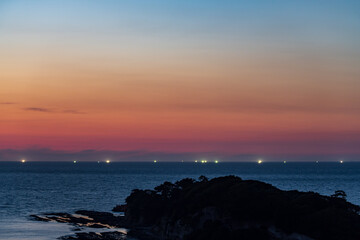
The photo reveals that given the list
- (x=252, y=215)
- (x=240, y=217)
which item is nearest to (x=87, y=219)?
(x=240, y=217)

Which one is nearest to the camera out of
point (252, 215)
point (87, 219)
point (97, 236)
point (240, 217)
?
point (252, 215)

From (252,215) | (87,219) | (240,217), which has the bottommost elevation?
(87,219)

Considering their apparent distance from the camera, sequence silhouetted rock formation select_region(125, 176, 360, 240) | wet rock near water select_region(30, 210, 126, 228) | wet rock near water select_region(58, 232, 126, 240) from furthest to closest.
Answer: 1. wet rock near water select_region(30, 210, 126, 228)
2. wet rock near water select_region(58, 232, 126, 240)
3. silhouetted rock formation select_region(125, 176, 360, 240)

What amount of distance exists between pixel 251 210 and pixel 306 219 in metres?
7.09

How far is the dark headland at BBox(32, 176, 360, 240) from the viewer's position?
55.0m

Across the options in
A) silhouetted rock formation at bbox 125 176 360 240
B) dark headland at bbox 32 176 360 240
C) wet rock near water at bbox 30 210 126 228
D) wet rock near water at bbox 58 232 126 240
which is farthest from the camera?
wet rock near water at bbox 30 210 126 228

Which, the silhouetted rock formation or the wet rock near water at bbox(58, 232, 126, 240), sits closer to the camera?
the silhouetted rock formation

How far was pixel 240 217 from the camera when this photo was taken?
6128 cm

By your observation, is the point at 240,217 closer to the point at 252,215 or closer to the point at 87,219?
the point at 252,215

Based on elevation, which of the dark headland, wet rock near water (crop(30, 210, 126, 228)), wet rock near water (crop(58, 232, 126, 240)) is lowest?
wet rock near water (crop(58, 232, 126, 240))

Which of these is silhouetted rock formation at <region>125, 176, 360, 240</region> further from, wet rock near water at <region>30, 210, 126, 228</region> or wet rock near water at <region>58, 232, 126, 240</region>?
wet rock near water at <region>30, 210, 126, 228</region>

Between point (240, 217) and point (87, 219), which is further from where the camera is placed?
point (87, 219)

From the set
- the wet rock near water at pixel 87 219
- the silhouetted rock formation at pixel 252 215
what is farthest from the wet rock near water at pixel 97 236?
Result: the wet rock near water at pixel 87 219

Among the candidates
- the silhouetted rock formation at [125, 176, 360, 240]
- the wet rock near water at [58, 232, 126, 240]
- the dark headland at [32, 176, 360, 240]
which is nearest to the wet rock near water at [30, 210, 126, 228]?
the dark headland at [32, 176, 360, 240]
